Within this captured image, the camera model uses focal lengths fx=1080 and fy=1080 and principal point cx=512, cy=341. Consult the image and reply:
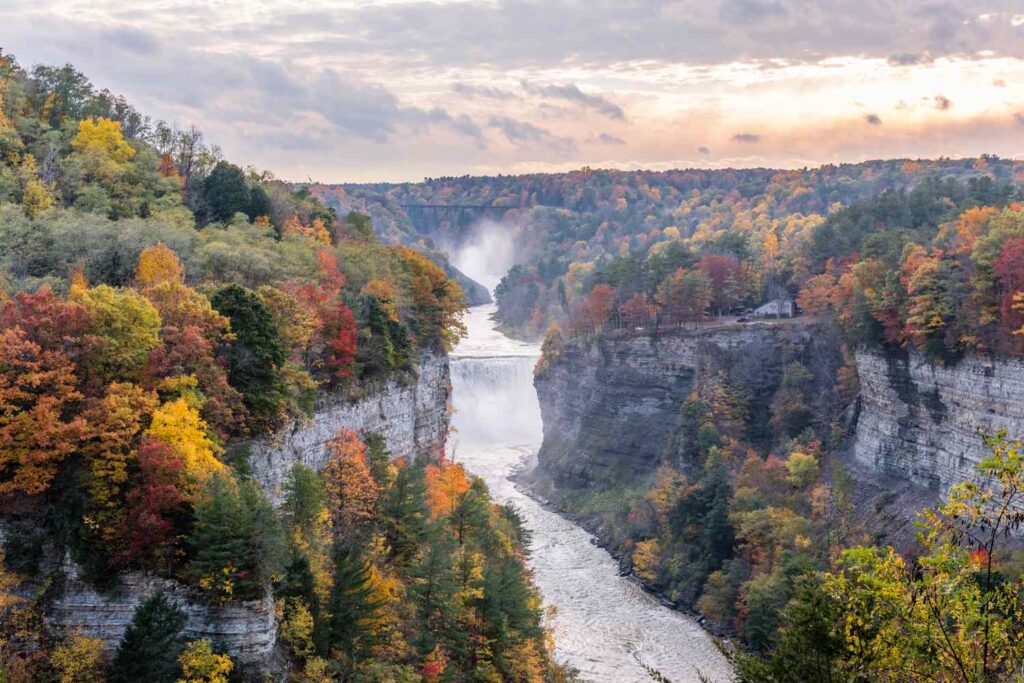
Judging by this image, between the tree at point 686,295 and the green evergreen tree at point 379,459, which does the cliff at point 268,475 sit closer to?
the green evergreen tree at point 379,459

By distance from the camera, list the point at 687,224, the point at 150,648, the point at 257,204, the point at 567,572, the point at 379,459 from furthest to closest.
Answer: the point at 687,224, the point at 567,572, the point at 257,204, the point at 379,459, the point at 150,648

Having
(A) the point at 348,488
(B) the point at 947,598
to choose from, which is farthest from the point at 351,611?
(B) the point at 947,598

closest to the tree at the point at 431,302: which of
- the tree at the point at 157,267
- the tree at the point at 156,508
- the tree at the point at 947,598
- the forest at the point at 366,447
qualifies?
the forest at the point at 366,447

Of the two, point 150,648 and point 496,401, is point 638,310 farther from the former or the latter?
point 150,648

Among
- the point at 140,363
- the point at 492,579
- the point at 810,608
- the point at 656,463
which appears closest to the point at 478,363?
the point at 656,463

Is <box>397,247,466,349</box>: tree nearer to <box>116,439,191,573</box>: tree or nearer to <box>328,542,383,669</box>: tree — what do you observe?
<box>328,542,383,669</box>: tree

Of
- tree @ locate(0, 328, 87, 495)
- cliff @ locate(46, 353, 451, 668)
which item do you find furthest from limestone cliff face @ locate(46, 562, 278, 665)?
tree @ locate(0, 328, 87, 495)
